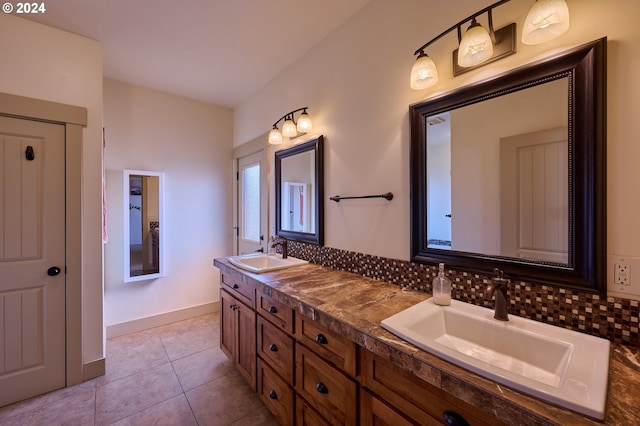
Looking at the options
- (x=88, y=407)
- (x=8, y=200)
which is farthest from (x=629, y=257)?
(x=8, y=200)

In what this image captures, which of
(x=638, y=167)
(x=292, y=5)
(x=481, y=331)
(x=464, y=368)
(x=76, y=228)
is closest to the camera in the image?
(x=464, y=368)

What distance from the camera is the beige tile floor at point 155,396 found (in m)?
1.71

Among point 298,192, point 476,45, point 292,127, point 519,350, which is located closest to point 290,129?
point 292,127

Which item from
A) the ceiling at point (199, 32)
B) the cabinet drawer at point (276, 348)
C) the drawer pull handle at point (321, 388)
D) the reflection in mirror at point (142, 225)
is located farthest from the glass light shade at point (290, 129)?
the drawer pull handle at point (321, 388)

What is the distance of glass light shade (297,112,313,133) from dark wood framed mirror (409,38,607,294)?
94cm

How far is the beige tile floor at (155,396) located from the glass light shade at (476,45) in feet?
7.63

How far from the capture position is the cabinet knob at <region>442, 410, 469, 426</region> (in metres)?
0.73

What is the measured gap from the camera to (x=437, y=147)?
1.41 metres

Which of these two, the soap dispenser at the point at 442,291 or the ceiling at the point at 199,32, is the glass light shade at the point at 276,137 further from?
the soap dispenser at the point at 442,291

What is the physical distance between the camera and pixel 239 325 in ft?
6.42

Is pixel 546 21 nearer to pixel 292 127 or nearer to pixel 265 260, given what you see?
pixel 292 127

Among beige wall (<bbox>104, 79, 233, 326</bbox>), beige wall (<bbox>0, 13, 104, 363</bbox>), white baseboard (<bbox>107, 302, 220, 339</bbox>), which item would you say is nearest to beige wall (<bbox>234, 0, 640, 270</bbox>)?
beige wall (<bbox>104, 79, 233, 326</bbox>)

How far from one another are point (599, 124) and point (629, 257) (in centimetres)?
48

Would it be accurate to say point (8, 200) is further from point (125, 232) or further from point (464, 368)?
point (464, 368)
